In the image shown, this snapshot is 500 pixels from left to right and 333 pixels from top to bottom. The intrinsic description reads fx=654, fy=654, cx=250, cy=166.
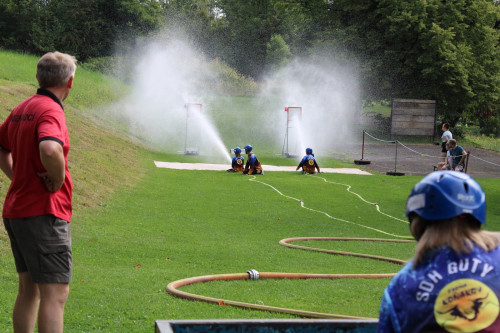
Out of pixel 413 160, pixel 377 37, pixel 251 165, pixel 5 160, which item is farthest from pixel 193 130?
pixel 5 160

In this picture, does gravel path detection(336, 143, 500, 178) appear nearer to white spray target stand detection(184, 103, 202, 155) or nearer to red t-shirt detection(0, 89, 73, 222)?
white spray target stand detection(184, 103, 202, 155)

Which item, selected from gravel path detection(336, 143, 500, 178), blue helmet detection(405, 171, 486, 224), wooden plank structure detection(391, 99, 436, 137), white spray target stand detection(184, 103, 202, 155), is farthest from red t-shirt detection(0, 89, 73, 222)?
wooden plank structure detection(391, 99, 436, 137)

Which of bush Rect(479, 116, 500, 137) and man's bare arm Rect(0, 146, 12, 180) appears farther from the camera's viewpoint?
bush Rect(479, 116, 500, 137)

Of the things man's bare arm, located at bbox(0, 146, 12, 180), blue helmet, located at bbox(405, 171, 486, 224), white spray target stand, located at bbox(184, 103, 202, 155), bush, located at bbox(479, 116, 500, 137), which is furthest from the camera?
bush, located at bbox(479, 116, 500, 137)

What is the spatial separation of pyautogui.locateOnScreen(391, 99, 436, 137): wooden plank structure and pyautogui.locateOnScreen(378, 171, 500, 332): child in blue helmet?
40.4 metres

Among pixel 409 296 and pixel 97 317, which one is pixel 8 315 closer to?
pixel 97 317

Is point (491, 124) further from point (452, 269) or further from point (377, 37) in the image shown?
point (452, 269)

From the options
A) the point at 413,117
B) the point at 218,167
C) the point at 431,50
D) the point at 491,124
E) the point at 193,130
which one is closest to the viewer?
the point at 218,167

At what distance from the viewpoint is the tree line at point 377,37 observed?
4369 centimetres

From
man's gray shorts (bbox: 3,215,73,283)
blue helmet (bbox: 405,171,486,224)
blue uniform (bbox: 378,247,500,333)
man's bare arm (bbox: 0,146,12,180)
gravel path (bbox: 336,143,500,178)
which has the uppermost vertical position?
blue helmet (bbox: 405,171,486,224)

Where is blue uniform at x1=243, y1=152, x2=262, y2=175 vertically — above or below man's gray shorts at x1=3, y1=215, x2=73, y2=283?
below

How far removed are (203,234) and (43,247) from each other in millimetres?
7625

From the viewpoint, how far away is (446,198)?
94.7 inches

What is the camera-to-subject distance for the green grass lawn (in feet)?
21.0
